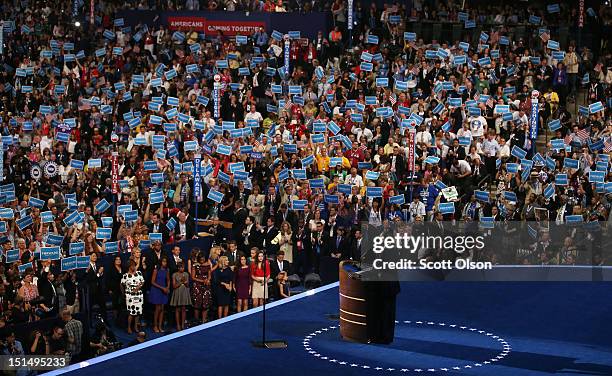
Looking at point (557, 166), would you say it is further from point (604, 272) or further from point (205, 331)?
point (205, 331)

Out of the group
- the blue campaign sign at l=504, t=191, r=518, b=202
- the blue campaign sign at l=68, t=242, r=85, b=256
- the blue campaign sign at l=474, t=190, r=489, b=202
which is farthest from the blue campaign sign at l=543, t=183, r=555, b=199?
the blue campaign sign at l=68, t=242, r=85, b=256

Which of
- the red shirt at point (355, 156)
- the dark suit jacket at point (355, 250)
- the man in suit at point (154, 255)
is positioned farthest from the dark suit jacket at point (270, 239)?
the red shirt at point (355, 156)

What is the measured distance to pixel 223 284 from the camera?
22.2 metres

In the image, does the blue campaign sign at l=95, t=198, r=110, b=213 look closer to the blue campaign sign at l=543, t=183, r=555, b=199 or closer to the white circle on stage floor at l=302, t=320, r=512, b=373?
the white circle on stage floor at l=302, t=320, r=512, b=373

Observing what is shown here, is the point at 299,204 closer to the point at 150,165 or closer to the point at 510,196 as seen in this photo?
the point at 150,165

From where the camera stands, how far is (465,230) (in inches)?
948

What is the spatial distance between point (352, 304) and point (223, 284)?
14.2ft

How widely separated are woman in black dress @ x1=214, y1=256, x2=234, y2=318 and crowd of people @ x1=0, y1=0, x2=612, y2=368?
A: 0.03m

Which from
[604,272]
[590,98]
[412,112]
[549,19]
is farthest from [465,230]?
[549,19]

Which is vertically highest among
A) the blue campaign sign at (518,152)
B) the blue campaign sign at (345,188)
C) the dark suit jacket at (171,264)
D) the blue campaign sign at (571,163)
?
the blue campaign sign at (518,152)

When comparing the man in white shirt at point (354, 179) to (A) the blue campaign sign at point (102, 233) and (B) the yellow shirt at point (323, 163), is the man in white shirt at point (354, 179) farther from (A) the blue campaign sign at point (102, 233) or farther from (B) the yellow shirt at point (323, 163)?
(A) the blue campaign sign at point (102, 233)

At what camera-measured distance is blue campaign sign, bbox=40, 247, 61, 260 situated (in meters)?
21.1

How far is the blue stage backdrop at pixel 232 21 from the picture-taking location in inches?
1437

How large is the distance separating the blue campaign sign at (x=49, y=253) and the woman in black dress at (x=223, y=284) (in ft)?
10.2
